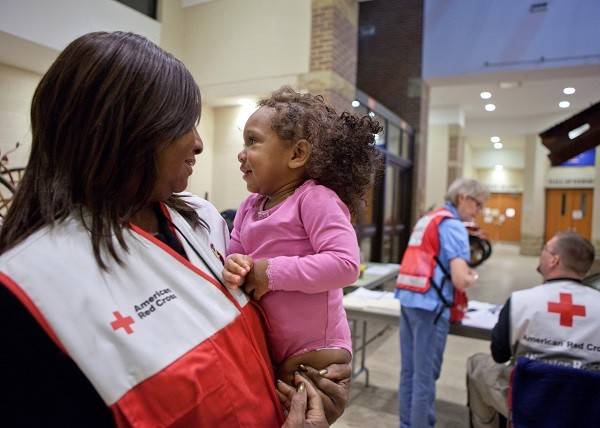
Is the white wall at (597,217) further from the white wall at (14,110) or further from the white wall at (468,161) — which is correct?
the white wall at (14,110)

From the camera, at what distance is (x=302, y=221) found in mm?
1169

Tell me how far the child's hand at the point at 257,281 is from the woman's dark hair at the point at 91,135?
32cm

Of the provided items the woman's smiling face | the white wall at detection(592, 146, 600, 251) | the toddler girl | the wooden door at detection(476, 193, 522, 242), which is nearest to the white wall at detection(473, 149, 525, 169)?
the wooden door at detection(476, 193, 522, 242)

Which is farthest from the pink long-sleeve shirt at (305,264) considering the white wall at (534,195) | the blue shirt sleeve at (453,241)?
the white wall at (534,195)

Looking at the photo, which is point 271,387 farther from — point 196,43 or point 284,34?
point 196,43

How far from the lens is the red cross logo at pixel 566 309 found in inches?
95.5

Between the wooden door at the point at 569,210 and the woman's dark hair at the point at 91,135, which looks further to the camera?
the wooden door at the point at 569,210

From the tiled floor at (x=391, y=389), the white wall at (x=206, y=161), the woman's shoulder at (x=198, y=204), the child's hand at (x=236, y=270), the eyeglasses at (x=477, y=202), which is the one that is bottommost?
the tiled floor at (x=391, y=389)

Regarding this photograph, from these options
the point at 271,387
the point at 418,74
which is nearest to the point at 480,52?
the point at 418,74

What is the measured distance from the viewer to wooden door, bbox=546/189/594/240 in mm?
16969

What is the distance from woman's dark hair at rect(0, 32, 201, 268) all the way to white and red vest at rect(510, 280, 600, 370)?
94.3 inches

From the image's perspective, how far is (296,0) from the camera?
6.23 meters

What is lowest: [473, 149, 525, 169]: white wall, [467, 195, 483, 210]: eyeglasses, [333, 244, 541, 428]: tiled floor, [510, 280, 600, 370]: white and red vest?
[333, 244, 541, 428]: tiled floor

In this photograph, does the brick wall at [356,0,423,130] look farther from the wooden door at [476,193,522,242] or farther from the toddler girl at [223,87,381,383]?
the wooden door at [476,193,522,242]
